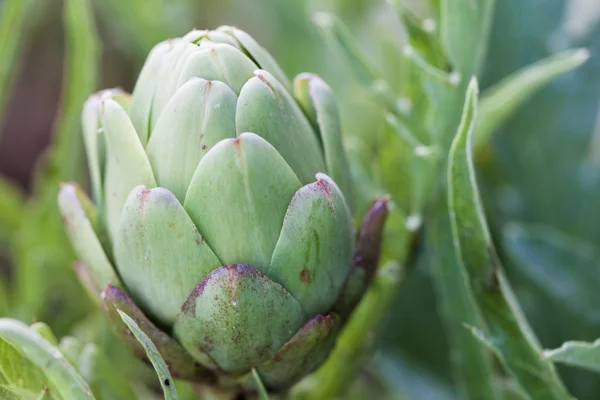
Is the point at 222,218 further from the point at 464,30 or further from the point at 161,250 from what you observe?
the point at 464,30

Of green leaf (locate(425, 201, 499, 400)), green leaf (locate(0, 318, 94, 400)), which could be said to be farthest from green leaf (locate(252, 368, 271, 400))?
green leaf (locate(425, 201, 499, 400))

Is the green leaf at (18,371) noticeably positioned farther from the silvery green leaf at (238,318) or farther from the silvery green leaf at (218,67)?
the silvery green leaf at (218,67)

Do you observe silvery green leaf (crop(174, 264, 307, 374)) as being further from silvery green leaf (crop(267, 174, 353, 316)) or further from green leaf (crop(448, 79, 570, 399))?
green leaf (crop(448, 79, 570, 399))

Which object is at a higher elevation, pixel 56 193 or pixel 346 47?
pixel 346 47

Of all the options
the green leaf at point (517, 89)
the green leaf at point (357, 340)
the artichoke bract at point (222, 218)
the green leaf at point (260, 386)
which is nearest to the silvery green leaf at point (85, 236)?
the artichoke bract at point (222, 218)

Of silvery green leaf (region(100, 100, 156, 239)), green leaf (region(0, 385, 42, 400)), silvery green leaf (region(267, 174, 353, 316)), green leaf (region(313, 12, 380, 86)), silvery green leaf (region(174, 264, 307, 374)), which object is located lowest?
green leaf (region(0, 385, 42, 400))

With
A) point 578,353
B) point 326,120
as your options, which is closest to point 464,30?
point 326,120
